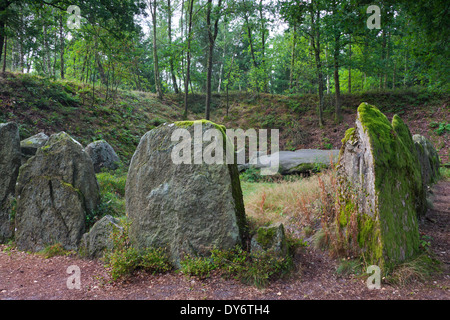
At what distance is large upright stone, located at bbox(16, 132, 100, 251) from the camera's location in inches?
189

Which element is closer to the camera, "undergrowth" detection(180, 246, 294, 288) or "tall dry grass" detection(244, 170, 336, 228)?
"undergrowth" detection(180, 246, 294, 288)

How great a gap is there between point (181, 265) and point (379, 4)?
5761mm

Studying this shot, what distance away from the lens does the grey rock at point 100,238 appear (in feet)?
14.1

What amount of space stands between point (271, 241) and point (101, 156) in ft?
25.4

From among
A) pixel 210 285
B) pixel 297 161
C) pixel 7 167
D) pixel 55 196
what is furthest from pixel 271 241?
pixel 297 161

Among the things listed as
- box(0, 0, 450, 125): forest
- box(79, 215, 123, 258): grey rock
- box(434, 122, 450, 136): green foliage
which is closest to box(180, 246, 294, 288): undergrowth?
box(79, 215, 123, 258): grey rock

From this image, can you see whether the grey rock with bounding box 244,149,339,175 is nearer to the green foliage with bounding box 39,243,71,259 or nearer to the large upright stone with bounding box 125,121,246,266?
the large upright stone with bounding box 125,121,246,266

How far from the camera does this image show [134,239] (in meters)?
4.03

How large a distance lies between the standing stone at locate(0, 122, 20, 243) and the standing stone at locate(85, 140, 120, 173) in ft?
12.7

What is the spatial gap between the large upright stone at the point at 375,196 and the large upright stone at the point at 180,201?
4.73 feet

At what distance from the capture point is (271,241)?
142 inches
